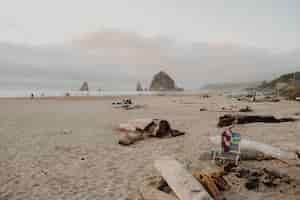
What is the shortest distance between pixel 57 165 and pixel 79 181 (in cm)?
162

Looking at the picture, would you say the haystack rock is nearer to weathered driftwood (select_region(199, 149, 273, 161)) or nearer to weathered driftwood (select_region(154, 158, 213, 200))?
weathered driftwood (select_region(199, 149, 273, 161))

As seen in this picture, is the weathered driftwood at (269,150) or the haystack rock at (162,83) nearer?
the weathered driftwood at (269,150)

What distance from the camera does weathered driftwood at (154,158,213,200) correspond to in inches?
167

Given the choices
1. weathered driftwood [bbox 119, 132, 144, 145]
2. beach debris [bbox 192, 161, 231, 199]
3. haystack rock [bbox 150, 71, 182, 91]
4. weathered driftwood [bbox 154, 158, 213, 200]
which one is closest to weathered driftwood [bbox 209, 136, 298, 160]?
beach debris [bbox 192, 161, 231, 199]

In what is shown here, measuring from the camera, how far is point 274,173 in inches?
232

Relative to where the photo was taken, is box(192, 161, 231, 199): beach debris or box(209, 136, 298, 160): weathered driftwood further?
box(209, 136, 298, 160): weathered driftwood

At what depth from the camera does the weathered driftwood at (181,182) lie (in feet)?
14.0

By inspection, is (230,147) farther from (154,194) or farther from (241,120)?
(241,120)

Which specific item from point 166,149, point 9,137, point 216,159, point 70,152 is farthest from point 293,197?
point 9,137

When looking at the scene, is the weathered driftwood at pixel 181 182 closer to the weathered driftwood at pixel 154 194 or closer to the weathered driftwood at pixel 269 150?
the weathered driftwood at pixel 154 194

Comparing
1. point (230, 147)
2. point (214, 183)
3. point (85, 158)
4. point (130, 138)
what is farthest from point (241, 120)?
point (85, 158)

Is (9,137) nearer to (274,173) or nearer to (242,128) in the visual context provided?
(274,173)

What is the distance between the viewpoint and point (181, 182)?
479cm

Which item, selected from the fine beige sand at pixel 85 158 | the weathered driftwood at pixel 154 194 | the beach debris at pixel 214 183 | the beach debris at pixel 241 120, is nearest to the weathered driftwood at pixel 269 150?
the fine beige sand at pixel 85 158
